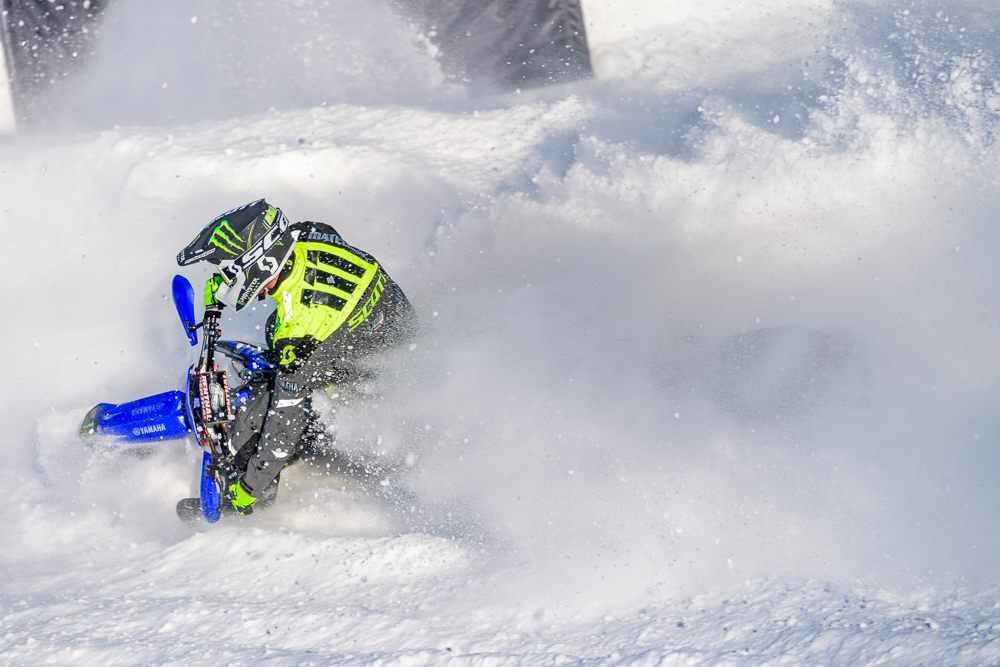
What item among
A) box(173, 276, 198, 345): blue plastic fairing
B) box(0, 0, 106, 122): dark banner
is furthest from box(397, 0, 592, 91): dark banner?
box(173, 276, 198, 345): blue plastic fairing

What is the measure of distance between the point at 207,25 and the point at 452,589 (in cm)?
584

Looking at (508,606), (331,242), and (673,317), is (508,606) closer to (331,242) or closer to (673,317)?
(331,242)

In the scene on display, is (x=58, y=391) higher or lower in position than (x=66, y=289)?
lower

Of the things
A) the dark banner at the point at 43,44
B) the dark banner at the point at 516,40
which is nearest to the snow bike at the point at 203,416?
the dark banner at the point at 516,40

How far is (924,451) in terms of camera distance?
10.9 ft

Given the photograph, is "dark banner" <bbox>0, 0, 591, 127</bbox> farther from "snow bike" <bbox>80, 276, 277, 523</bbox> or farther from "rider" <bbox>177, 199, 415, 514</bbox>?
"snow bike" <bbox>80, 276, 277, 523</bbox>

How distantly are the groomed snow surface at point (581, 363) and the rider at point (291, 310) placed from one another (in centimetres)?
26

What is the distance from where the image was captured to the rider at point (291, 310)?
3004 millimetres

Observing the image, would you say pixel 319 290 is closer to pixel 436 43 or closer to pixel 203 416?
pixel 203 416

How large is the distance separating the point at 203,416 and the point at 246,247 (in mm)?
841

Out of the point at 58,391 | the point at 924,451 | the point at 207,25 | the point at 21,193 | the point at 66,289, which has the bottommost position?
the point at 924,451

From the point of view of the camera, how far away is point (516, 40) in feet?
19.8

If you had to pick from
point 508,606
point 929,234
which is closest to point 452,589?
point 508,606

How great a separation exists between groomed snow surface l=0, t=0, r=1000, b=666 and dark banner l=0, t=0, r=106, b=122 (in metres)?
0.45
